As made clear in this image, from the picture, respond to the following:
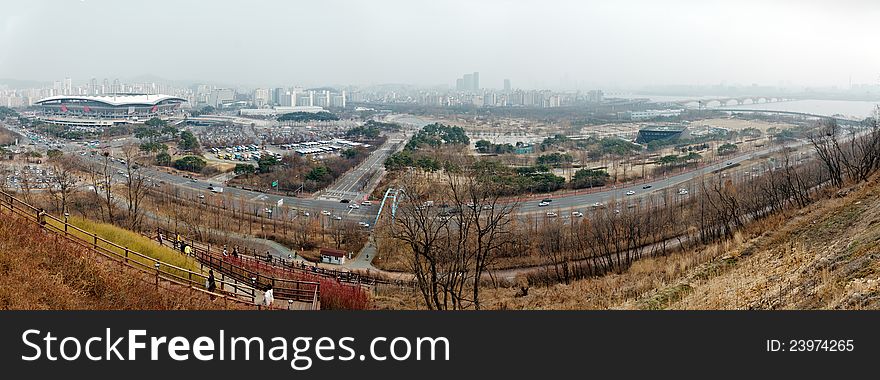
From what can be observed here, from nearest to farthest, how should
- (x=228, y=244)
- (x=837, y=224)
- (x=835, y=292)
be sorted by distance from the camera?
(x=835, y=292)
(x=837, y=224)
(x=228, y=244)

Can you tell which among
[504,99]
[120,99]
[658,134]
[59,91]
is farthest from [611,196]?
[504,99]

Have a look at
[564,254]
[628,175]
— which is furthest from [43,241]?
[628,175]

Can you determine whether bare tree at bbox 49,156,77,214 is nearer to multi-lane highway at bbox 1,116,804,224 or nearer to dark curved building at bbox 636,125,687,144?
multi-lane highway at bbox 1,116,804,224

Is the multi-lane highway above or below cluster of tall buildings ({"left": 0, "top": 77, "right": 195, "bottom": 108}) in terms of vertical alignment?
below

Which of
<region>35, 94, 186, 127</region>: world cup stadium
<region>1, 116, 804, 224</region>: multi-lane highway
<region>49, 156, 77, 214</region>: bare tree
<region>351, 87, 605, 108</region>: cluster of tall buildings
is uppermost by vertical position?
<region>351, 87, 605, 108</region>: cluster of tall buildings

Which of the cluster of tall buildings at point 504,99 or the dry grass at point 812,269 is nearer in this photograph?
the dry grass at point 812,269

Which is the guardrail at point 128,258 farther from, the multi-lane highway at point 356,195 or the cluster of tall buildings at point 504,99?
the cluster of tall buildings at point 504,99

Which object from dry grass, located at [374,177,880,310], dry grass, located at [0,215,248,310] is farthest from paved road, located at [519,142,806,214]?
dry grass, located at [0,215,248,310]

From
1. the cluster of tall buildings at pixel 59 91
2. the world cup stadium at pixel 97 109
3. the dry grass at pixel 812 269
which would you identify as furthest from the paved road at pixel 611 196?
the cluster of tall buildings at pixel 59 91

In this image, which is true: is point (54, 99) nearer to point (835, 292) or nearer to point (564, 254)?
point (564, 254)
